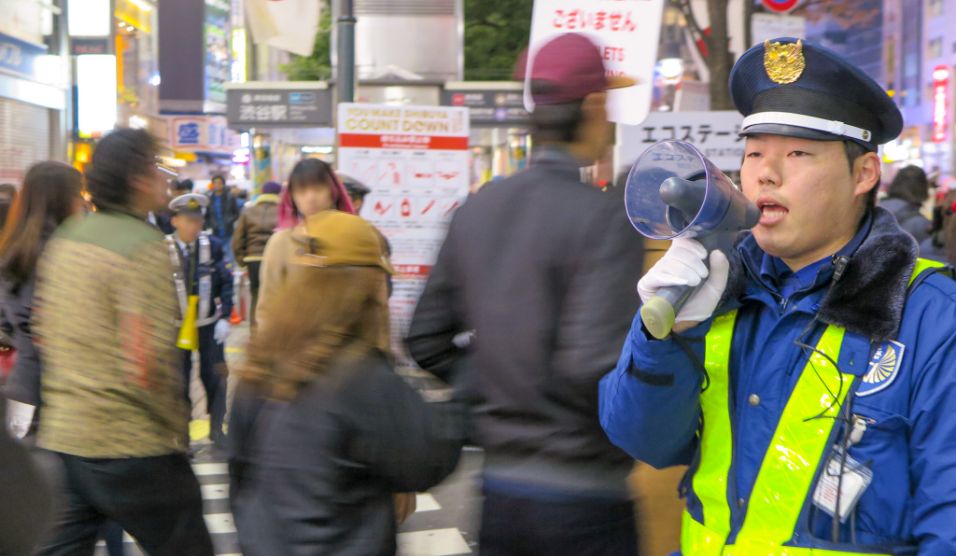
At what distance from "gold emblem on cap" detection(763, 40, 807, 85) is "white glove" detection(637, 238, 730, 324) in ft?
1.53

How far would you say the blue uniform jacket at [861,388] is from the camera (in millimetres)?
1774

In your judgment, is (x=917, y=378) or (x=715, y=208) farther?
(x=917, y=378)

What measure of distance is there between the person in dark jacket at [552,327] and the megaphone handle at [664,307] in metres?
0.92


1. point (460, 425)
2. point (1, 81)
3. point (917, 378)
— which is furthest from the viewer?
point (1, 81)

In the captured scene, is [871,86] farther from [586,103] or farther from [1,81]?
[1,81]

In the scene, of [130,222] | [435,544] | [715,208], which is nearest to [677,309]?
[715,208]

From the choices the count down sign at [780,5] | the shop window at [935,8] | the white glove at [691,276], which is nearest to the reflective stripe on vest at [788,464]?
the white glove at [691,276]

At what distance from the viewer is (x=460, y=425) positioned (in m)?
2.81

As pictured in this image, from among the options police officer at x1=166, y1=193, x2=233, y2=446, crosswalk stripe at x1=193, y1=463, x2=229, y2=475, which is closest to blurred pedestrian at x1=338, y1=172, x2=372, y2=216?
police officer at x1=166, y1=193, x2=233, y2=446

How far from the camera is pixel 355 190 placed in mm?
8609

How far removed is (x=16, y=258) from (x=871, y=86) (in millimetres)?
3707

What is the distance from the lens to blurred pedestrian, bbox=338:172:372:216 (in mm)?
8578

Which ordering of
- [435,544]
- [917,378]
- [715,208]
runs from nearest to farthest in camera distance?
[715,208]
[917,378]
[435,544]

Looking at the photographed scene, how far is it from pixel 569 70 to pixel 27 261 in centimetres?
273
